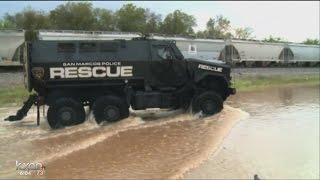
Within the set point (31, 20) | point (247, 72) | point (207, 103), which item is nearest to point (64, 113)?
point (207, 103)

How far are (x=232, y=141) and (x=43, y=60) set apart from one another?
616 cm

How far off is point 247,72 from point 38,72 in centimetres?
2877

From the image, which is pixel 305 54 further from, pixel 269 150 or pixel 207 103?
pixel 269 150

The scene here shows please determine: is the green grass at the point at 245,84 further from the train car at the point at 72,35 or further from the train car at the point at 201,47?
the train car at the point at 72,35

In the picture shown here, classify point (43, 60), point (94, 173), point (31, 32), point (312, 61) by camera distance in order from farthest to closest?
point (312, 61) → point (31, 32) → point (43, 60) → point (94, 173)

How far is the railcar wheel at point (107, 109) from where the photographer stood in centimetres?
1622

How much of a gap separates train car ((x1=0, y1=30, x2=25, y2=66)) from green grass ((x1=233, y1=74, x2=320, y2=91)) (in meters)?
13.6

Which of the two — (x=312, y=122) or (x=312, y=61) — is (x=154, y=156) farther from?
(x=312, y=61)

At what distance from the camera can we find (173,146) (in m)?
13.0

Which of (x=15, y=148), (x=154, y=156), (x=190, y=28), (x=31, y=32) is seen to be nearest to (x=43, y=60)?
(x=15, y=148)

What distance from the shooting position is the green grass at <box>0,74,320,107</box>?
76.5 feet

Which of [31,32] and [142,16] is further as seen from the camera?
[142,16]

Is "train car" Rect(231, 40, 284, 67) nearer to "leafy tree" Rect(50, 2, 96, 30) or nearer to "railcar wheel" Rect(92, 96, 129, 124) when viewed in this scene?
"leafy tree" Rect(50, 2, 96, 30)

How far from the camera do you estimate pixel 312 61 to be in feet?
178
